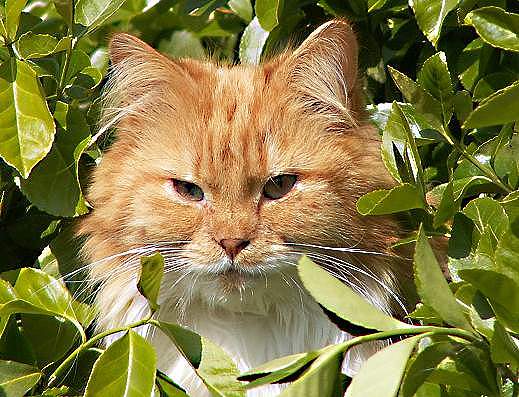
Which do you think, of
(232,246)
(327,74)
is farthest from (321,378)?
(327,74)

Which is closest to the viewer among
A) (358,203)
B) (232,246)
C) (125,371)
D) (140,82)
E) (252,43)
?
(125,371)

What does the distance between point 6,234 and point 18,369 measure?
762 millimetres

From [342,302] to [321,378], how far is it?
0.13 m

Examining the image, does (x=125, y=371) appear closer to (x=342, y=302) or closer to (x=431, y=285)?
(x=342, y=302)

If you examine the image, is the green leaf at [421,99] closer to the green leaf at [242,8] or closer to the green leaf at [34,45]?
the green leaf at [34,45]

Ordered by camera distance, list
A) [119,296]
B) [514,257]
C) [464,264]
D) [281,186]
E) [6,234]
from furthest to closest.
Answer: [6,234], [119,296], [281,186], [464,264], [514,257]

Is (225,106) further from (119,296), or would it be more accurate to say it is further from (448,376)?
(448,376)

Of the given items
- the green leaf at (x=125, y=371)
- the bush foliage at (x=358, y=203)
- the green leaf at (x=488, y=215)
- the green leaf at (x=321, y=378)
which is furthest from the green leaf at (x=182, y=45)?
the green leaf at (x=321, y=378)

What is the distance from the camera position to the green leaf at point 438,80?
184 centimetres

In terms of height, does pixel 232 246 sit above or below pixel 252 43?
below

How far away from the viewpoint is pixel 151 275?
5.12 ft

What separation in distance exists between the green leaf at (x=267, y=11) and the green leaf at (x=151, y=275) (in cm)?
96

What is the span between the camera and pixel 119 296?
232cm

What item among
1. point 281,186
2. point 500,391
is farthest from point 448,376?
point 281,186
